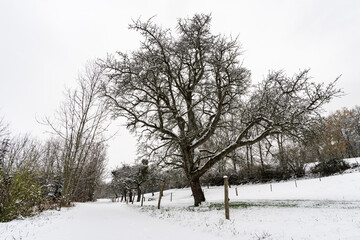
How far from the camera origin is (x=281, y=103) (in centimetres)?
1002

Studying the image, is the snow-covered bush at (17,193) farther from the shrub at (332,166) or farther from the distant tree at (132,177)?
the shrub at (332,166)

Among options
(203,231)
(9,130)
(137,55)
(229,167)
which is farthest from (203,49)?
(229,167)

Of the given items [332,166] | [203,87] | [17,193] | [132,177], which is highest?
[203,87]

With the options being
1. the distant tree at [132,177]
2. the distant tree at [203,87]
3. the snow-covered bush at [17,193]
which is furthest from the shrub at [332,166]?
the snow-covered bush at [17,193]

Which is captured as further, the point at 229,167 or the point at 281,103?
the point at 229,167

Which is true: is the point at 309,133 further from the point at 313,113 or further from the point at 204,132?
the point at 204,132

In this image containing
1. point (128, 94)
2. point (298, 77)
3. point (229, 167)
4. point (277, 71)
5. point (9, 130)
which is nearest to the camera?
point (298, 77)

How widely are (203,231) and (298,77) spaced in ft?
29.5

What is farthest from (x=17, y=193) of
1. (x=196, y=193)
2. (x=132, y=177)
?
(x=132, y=177)

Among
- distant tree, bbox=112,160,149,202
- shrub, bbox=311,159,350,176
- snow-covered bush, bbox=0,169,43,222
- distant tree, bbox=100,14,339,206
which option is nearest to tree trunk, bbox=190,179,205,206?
distant tree, bbox=100,14,339,206

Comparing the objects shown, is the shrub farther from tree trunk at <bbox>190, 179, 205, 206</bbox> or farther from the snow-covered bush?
the snow-covered bush

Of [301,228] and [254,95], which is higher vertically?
[254,95]

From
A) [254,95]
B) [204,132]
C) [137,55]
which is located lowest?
[204,132]

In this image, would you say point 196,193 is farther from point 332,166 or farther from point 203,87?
point 332,166
